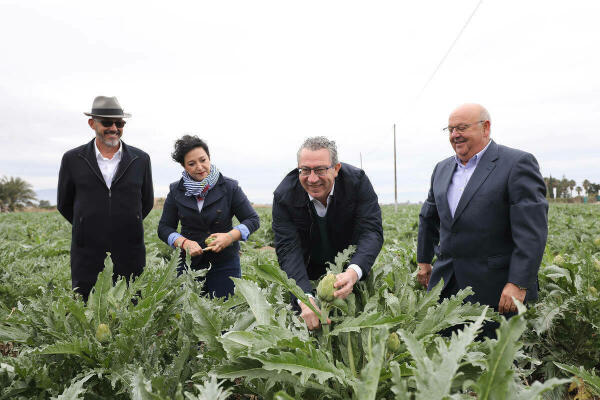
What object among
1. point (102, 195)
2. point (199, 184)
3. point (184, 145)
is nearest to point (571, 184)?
point (199, 184)

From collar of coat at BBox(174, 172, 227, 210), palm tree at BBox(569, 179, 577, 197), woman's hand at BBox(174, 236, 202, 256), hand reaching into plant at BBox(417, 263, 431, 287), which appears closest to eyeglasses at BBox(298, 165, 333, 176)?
woman's hand at BBox(174, 236, 202, 256)

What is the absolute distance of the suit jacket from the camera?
2.76 m

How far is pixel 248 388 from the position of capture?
1703 mm

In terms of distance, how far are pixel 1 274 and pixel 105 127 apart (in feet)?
8.76

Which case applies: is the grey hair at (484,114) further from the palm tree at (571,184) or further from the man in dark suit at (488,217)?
the palm tree at (571,184)

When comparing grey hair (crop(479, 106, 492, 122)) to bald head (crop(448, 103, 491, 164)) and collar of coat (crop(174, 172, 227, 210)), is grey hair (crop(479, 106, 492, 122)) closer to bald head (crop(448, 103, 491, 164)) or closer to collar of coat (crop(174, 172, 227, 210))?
bald head (crop(448, 103, 491, 164))

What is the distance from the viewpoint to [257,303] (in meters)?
1.90

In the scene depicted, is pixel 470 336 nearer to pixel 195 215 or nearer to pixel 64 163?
pixel 195 215

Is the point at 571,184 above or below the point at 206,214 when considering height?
below

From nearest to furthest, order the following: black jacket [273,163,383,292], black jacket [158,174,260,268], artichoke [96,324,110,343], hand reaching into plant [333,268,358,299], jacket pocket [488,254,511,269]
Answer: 1. artichoke [96,324,110,343]
2. hand reaching into plant [333,268,358,299]
3. black jacket [273,163,383,292]
4. jacket pocket [488,254,511,269]
5. black jacket [158,174,260,268]

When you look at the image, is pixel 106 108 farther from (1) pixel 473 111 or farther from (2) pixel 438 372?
(2) pixel 438 372

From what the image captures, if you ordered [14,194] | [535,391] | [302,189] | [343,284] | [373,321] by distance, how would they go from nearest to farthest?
[535,391]
[373,321]
[343,284]
[302,189]
[14,194]

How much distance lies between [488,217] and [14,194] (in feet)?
204

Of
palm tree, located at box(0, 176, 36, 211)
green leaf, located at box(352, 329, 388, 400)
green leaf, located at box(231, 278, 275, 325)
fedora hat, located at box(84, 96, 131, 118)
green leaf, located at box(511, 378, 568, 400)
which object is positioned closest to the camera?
green leaf, located at box(511, 378, 568, 400)
